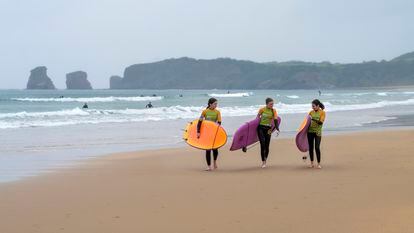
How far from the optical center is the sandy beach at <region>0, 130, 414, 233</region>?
5762mm

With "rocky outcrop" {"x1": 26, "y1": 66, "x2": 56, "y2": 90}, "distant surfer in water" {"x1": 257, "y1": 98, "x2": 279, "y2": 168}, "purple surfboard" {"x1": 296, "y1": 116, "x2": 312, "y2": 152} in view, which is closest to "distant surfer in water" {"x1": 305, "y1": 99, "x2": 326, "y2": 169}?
"purple surfboard" {"x1": 296, "y1": 116, "x2": 312, "y2": 152}

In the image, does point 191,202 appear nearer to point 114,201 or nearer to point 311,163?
point 114,201

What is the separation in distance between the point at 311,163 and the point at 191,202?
3.92 meters

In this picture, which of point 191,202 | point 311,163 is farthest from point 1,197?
point 311,163

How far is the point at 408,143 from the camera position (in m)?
13.9


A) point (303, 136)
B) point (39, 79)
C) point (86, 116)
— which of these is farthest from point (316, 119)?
point (39, 79)

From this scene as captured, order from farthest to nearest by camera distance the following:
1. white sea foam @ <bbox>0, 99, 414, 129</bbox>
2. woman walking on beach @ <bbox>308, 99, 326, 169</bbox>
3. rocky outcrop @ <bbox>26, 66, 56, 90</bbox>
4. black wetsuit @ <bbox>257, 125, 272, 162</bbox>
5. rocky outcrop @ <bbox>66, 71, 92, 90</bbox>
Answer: rocky outcrop @ <bbox>66, 71, 92, 90</bbox>, rocky outcrop @ <bbox>26, 66, 56, 90</bbox>, white sea foam @ <bbox>0, 99, 414, 129</bbox>, black wetsuit @ <bbox>257, 125, 272, 162</bbox>, woman walking on beach @ <bbox>308, 99, 326, 169</bbox>

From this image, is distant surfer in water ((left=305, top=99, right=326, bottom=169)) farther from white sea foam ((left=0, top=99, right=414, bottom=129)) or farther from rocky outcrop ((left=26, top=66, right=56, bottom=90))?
rocky outcrop ((left=26, top=66, right=56, bottom=90))

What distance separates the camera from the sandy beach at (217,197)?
18.9 ft

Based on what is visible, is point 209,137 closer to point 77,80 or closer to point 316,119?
point 316,119

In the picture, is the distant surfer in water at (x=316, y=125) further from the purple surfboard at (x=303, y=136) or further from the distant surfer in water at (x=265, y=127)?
the distant surfer in water at (x=265, y=127)

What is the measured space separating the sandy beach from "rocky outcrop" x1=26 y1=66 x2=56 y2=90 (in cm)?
16689

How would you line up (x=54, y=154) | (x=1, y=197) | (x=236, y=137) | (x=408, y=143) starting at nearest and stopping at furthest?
(x=1, y=197) → (x=236, y=137) → (x=54, y=154) → (x=408, y=143)

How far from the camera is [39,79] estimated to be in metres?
172
